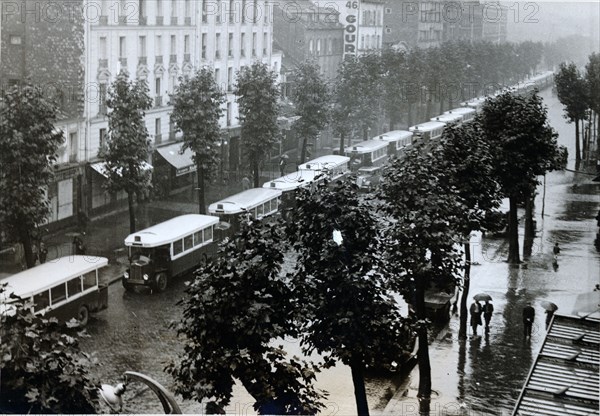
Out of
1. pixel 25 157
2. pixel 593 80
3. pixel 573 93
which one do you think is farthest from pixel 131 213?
pixel 593 80

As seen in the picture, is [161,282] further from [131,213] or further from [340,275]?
[340,275]

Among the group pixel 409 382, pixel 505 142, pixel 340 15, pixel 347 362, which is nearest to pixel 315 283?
pixel 347 362

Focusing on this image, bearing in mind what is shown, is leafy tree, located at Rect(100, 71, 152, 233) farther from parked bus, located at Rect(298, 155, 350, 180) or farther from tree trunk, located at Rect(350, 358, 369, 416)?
tree trunk, located at Rect(350, 358, 369, 416)

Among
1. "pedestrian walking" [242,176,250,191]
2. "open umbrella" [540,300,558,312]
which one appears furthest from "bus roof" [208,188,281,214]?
"open umbrella" [540,300,558,312]

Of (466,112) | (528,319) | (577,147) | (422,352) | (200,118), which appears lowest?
(528,319)

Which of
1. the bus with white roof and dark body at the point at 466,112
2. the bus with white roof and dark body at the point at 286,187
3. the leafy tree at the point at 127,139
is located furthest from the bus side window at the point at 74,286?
the bus with white roof and dark body at the point at 466,112

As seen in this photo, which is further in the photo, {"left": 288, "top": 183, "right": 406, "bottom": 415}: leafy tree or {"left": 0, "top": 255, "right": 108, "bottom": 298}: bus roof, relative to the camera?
{"left": 0, "top": 255, "right": 108, "bottom": 298}: bus roof
